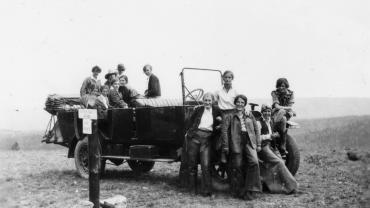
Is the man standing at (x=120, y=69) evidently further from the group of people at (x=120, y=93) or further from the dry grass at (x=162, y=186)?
the dry grass at (x=162, y=186)

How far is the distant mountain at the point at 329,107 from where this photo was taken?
35375 mm

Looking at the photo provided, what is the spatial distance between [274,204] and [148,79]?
385 centimetres

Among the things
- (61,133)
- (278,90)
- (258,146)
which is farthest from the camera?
(61,133)

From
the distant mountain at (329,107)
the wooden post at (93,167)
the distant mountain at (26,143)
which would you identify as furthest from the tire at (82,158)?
the distant mountain at (329,107)

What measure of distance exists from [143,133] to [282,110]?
257 centimetres

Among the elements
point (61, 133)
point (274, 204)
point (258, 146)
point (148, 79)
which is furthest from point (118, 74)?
point (274, 204)

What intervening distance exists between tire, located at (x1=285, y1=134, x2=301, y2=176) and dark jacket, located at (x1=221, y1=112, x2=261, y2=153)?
1130 millimetres

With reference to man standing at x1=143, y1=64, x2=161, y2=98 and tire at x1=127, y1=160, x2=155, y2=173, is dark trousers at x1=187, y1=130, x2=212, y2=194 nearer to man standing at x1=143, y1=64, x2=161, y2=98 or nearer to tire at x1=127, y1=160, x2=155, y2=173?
man standing at x1=143, y1=64, x2=161, y2=98

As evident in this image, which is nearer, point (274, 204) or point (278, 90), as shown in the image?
point (274, 204)

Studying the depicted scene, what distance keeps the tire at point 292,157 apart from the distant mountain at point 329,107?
26900mm

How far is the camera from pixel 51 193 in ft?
25.0

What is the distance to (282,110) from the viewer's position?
26.0 ft

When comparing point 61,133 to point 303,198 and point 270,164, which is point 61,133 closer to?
point 270,164

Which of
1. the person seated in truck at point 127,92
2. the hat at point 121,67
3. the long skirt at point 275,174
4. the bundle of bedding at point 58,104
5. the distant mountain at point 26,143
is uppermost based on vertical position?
the hat at point 121,67
